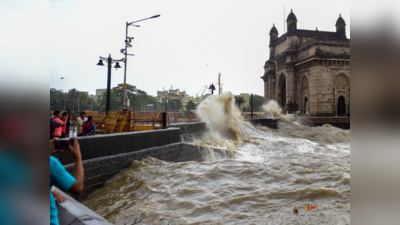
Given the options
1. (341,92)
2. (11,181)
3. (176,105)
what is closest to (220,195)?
(11,181)

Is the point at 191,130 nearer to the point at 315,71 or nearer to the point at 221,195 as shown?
the point at 221,195

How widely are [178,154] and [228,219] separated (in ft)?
17.6

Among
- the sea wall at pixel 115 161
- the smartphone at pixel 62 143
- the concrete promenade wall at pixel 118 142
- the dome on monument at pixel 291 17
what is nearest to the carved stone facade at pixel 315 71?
the dome on monument at pixel 291 17

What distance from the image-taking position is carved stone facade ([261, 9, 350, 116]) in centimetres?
4197

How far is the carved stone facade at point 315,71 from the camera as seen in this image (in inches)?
1652

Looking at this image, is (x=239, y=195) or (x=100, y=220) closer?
(x=100, y=220)

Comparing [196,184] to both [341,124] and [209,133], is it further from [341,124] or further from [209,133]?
[341,124]

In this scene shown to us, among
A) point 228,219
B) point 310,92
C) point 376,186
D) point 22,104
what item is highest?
point 310,92

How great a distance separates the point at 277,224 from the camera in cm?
444

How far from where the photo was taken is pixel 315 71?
42.2m

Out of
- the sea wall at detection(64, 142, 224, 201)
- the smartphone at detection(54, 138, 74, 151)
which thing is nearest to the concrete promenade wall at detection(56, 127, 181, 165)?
the sea wall at detection(64, 142, 224, 201)

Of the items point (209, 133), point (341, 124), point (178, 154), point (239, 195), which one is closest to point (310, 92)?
point (341, 124)

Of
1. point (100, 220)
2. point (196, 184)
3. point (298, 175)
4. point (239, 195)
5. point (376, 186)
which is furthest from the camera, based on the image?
point (298, 175)

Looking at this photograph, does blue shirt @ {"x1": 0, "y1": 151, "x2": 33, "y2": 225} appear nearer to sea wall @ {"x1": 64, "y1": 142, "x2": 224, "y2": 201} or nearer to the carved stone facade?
sea wall @ {"x1": 64, "y1": 142, "x2": 224, "y2": 201}
